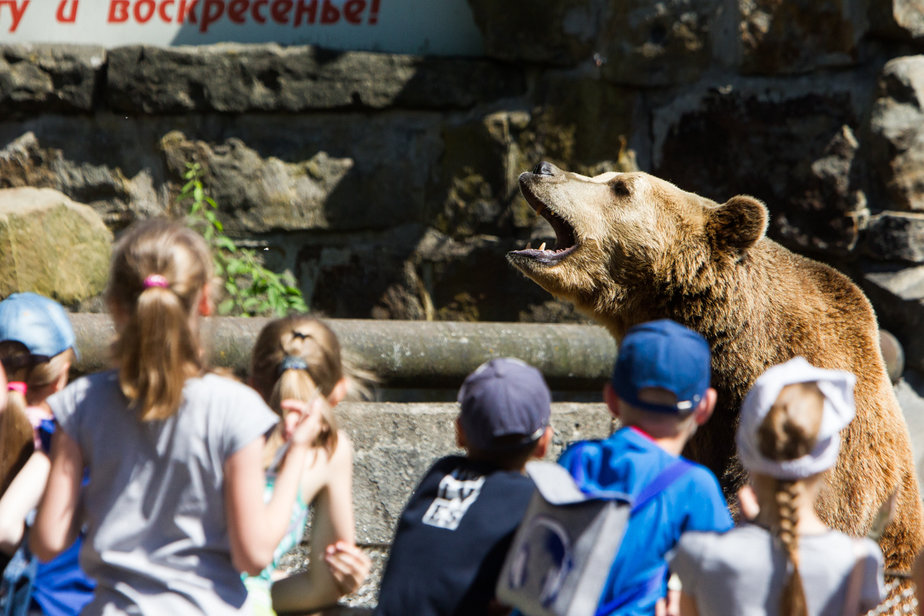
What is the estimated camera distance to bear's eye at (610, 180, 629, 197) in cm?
354

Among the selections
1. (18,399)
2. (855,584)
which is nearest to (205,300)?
(18,399)

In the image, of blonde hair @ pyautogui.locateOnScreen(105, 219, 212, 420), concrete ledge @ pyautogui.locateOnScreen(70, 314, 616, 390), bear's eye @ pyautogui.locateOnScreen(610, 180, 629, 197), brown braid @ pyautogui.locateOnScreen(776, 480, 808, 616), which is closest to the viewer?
brown braid @ pyautogui.locateOnScreen(776, 480, 808, 616)

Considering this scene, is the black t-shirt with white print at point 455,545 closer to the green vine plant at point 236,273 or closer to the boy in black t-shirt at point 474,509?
the boy in black t-shirt at point 474,509

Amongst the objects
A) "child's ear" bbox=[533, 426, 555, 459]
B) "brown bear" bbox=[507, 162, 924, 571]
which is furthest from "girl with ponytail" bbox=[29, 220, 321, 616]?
"brown bear" bbox=[507, 162, 924, 571]

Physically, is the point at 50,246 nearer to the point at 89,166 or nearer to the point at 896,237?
the point at 89,166

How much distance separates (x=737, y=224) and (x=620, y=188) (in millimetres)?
471

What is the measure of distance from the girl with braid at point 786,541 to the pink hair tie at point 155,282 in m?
1.01

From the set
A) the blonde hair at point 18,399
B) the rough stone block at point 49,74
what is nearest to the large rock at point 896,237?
the blonde hair at point 18,399

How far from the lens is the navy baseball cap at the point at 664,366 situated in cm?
188

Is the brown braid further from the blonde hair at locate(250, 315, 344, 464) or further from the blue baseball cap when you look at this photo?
the blue baseball cap

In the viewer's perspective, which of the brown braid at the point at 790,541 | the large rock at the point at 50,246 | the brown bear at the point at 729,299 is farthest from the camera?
the large rock at the point at 50,246

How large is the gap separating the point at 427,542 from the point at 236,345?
6.45 ft

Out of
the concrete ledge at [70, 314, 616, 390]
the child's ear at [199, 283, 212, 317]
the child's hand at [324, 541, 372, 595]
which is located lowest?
the child's hand at [324, 541, 372, 595]

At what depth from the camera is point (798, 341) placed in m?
3.09
